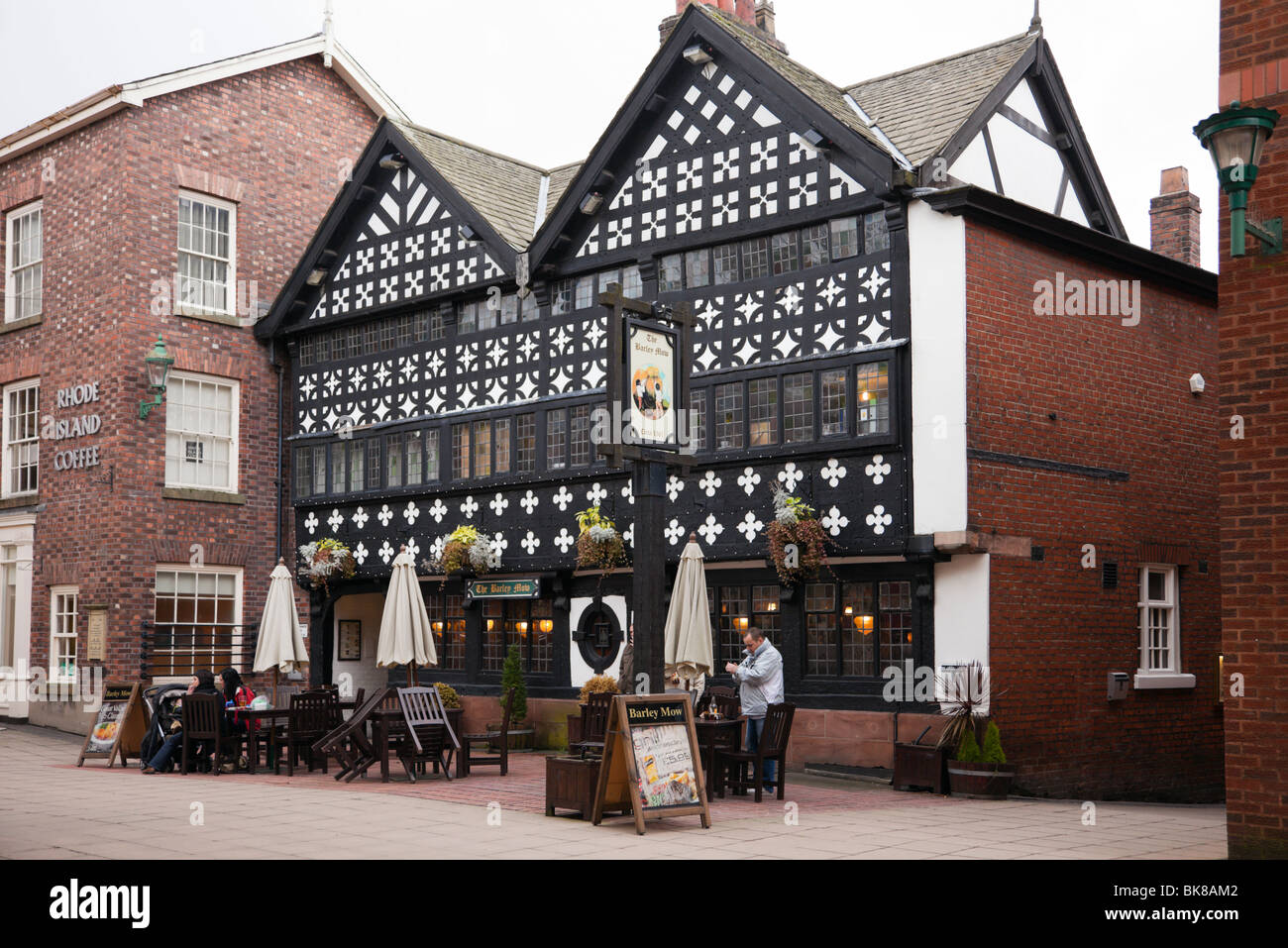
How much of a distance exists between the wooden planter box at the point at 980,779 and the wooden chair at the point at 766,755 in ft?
6.92

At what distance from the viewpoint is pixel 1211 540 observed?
18.9 meters

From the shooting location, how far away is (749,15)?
20.2 metres

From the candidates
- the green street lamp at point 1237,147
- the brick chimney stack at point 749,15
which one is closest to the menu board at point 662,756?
the green street lamp at point 1237,147

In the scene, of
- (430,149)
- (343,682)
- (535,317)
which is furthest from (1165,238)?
(343,682)

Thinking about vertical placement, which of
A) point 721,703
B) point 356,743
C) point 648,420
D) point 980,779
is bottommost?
point 980,779

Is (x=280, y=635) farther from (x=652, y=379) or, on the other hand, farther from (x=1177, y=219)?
(x=1177, y=219)

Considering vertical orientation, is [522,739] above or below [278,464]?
below

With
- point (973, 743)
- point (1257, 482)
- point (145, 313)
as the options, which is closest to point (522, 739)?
point (973, 743)

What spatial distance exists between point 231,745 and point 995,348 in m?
10.1

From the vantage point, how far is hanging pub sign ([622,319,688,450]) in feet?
39.7

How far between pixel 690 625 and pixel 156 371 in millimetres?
10989

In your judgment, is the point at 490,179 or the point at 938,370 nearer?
the point at 938,370

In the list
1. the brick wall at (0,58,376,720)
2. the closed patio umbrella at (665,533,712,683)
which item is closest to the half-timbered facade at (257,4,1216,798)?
the brick wall at (0,58,376,720)

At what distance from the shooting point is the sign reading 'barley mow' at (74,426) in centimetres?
2223
